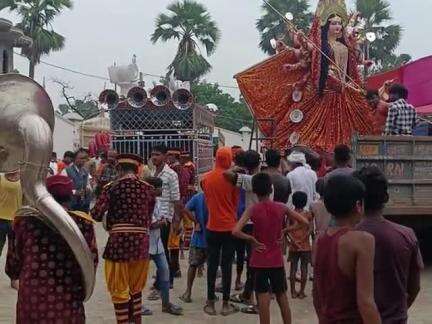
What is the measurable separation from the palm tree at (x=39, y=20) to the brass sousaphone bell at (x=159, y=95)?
16411 mm

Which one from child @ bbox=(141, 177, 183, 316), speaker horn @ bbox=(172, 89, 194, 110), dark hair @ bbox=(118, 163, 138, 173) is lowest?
child @ bbox=(141, 177, 183, 316)

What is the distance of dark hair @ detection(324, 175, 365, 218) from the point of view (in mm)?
2922

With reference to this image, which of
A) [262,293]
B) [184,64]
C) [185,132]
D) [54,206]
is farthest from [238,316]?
[184,64]

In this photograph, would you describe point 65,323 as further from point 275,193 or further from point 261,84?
point 261,84

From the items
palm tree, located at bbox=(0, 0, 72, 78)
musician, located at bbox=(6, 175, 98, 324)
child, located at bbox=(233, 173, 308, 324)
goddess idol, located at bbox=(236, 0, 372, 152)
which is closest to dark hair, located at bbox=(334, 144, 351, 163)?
child, located at bbox=(233, 173, 308, 324)

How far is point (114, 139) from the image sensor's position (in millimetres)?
11992

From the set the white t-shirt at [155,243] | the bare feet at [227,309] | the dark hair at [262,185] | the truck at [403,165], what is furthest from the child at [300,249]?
the dark hair at [262,185]

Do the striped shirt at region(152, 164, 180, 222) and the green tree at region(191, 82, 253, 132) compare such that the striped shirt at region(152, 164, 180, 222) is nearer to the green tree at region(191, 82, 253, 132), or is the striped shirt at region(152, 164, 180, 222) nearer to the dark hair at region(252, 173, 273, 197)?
the dark hair at region(252, 173, 273, 197)

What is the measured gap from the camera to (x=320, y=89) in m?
13.0

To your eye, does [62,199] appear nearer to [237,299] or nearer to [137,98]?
[237,299]

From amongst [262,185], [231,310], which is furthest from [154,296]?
[262,185]

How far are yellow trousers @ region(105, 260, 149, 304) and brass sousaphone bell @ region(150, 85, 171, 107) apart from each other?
6.64 metres

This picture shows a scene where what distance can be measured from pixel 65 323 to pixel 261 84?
10.6m

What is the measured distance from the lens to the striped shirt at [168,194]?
6785 mm
